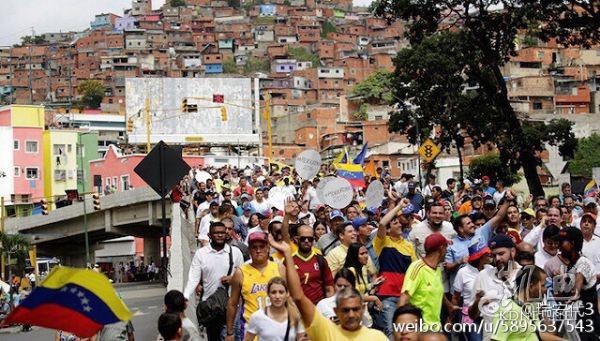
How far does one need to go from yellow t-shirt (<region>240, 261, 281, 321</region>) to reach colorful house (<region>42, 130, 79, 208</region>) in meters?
95.1

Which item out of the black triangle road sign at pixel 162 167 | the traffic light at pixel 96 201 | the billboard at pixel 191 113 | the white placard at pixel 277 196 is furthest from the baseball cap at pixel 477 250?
the billboard at pixel 191 113

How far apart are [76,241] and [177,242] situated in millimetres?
54646

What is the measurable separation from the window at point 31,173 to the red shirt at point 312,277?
94.2 meters

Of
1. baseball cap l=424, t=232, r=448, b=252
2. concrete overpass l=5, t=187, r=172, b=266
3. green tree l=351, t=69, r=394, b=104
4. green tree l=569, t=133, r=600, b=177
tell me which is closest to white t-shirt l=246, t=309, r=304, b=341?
baseball cap l=424, t=232, r=448, b=252

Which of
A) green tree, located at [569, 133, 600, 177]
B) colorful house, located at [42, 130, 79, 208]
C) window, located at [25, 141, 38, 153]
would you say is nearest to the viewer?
green tree, located at [569, 133, 600, 177]

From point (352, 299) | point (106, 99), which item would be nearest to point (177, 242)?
point (352, 299)

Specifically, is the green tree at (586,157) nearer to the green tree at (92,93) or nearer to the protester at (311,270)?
the protester at (311,270)

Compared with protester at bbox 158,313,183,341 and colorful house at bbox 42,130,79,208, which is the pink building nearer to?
colorful house at bbox 42,130,79,208

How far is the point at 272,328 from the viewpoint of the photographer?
390 inches

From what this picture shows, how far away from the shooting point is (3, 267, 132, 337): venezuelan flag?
788cm

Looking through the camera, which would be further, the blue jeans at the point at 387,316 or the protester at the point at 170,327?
the blue jeans at the point at 387,316

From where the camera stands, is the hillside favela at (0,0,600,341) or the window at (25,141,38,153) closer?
the hillside favela at (0,0,600,341)

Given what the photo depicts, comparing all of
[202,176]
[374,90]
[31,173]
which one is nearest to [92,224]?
[202,176]

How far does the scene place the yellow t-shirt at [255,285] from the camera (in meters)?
11.4
